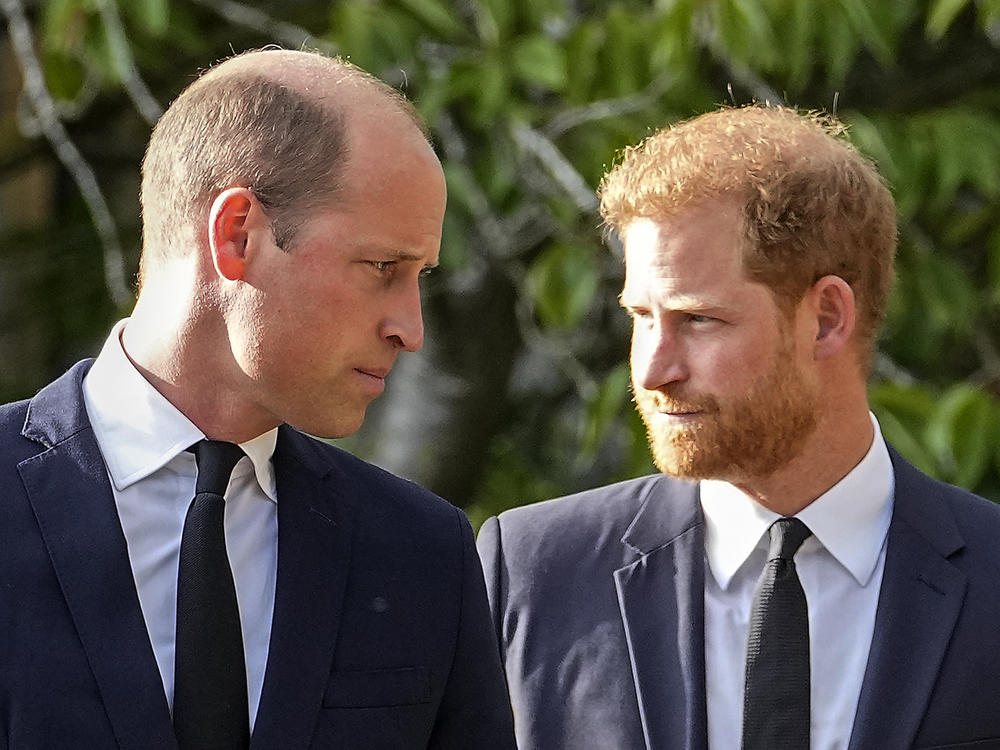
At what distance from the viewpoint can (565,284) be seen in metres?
3.45

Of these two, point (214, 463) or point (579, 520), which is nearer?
point (214, 463)

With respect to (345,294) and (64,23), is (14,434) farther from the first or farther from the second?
(64,23)

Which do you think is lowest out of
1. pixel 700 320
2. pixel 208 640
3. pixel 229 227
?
pixel 208 640

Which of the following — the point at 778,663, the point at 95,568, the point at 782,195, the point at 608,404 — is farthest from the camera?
the point at 608,404

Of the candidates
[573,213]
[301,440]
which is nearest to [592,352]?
[573,213]

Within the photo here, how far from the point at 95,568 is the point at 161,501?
0.13 meters

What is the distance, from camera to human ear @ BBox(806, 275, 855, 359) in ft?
7.58

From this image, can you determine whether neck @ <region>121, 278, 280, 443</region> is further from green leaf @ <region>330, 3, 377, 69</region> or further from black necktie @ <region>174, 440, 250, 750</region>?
green leaf @ <region>330, 3, 377, 69</region>

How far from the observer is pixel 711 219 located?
7.39 ft

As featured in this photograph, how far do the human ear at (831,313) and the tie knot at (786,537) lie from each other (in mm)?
243

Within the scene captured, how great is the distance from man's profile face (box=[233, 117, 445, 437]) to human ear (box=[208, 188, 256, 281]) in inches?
0.8

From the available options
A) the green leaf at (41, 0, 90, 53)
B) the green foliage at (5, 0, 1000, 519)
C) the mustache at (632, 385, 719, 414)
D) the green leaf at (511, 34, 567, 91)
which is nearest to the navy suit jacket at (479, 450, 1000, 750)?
the mustache at (632, 385, 719, 414)

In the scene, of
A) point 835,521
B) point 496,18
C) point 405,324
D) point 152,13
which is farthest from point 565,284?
point 405,324

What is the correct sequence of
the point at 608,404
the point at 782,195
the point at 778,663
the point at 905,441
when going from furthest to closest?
the point at 608,404
the point at 905,441
the point at 782,195
the point at 778,663
